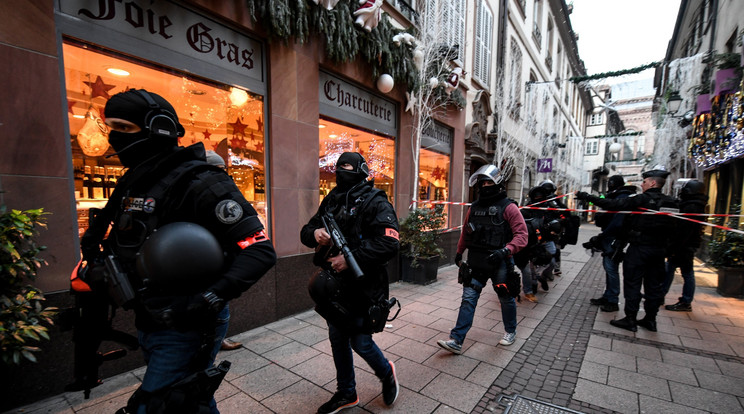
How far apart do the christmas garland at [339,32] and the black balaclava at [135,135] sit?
2.76 metres

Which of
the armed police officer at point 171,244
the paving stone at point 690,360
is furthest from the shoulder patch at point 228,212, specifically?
the paving stone at point 690,360

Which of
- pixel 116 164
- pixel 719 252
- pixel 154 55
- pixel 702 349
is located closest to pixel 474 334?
pixel 702 349

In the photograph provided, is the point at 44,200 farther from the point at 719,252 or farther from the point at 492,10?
the point at 492,10

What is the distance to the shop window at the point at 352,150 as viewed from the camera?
17.4 feet

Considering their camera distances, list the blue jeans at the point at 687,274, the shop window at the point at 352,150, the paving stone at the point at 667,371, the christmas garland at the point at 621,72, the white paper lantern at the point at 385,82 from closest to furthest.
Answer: the paving stone at the point at 667,371 → the blue jeans at the point at 687,274 → the shop window at the point at 352,150 → the white paper lantern at the point at 385,82 → the christmas garland at the point at 621,72

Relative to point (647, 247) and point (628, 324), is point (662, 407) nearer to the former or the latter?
point (628, 324)

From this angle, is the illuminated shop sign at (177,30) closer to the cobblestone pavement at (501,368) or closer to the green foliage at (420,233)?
the cobblestone pavement at (501,368)

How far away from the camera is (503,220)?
344cm

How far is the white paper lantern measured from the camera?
18.3 ft

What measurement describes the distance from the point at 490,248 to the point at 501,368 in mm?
1218

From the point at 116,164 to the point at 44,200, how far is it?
68cm

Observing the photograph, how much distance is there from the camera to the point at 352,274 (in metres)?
2.14

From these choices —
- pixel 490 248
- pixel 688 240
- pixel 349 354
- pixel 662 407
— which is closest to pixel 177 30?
pixel 349 354

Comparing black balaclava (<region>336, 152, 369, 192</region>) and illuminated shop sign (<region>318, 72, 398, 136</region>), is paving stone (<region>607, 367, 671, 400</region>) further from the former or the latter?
illuminated shop sign (<region>318, 72, 398, 136</region>)
